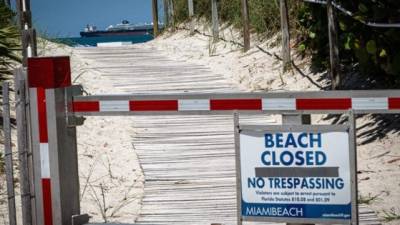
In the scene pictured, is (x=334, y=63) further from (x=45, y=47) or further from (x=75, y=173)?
(x=45, y=47)

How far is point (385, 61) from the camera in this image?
932 centimetres

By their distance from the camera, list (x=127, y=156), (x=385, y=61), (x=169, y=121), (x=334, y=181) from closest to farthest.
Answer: (x=334, y=181), (x=385, y=61), (x=127, y=156), (x=169, y=121)

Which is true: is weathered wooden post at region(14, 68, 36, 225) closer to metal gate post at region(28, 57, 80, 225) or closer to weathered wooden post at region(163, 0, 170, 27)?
metal gate post at region(28, 57, 80, 225)

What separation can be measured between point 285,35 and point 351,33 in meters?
3.17

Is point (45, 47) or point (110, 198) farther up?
point (45, 47)

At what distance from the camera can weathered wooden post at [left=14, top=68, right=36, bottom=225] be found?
6008mm

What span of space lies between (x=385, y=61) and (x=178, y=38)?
41.9ft

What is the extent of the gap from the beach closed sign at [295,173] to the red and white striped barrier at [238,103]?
0.20m

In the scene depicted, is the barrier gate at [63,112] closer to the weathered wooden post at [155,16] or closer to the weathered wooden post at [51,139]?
the weathered wooden post at [51,139]

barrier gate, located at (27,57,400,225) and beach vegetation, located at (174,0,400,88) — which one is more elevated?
beach vegetation, located at (174,0,400,88)

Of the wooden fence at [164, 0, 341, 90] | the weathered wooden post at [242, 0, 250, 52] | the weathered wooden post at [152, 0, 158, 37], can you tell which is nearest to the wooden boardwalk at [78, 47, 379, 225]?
the weathered wooden post at [242, 0, 250, 52]

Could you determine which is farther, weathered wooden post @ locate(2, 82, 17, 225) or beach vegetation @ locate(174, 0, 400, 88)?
beach vegetation @ locate(174, 0, 400, 88)

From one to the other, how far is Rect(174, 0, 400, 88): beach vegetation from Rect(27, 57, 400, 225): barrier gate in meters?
3.63

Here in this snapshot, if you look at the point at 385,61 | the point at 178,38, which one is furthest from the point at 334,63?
the point at 178,38
